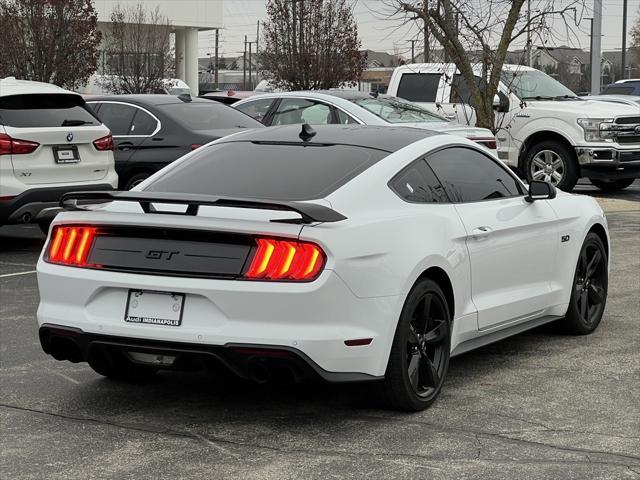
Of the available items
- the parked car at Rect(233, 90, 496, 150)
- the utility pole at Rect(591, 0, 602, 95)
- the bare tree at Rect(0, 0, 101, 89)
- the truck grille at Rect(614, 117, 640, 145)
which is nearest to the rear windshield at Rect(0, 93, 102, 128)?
the parked car at Rect(233, 90, 496, 150)

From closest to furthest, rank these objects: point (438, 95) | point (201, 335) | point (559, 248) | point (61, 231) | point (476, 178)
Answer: point (201, 335) → point (61, 231) → point (476, 178) → point (559, 248) → point (438, 95)

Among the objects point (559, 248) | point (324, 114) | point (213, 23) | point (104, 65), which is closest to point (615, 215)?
point (324, 114)

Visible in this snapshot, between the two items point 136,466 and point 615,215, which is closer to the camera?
point 136,466

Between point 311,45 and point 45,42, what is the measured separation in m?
6.96

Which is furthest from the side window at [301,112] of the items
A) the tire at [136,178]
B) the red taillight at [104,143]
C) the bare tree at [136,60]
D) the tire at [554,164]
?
the bare tree at [136,60]

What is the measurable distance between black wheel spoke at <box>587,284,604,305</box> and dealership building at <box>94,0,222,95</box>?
5775 cm

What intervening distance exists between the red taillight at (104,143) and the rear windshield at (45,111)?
188mm

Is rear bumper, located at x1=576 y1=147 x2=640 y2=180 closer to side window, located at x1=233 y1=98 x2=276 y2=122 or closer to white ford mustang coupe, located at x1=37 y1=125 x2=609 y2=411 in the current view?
side window, located at x1=233 y1=98 x2=276 y2=122

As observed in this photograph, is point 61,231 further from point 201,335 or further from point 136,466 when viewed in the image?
point 136,466

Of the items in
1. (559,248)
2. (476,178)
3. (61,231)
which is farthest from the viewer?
(559,248)

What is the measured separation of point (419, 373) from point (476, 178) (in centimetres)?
150

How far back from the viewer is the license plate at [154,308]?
5723mm

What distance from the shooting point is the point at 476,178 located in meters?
7.28

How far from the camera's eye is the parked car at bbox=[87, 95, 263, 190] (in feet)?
45.5
